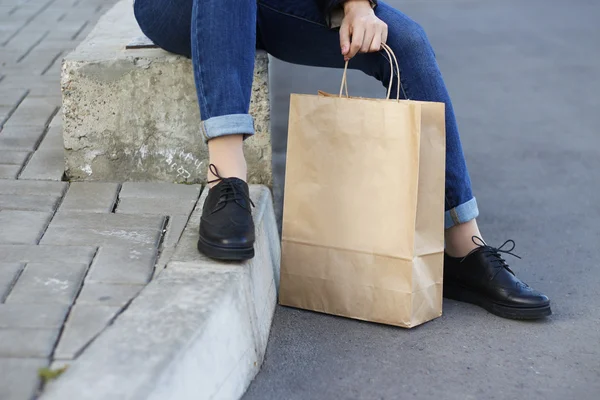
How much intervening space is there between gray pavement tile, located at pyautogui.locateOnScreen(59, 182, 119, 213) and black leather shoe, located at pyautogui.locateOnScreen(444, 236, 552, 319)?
0.98 metres

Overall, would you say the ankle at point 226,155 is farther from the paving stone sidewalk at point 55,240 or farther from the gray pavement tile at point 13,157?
the gray pavement tile at point 13,157

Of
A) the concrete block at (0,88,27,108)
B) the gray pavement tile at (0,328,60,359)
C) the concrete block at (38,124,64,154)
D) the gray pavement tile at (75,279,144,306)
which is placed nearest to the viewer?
the gray pavement tile at (0,328,60,359)

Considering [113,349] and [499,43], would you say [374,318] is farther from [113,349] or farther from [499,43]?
[499,43]

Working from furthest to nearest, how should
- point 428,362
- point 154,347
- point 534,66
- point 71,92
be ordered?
point 534,66, point 71,92, point 428,362, point 154,347

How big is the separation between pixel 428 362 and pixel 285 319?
0.41 metres

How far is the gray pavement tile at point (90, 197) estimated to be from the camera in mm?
2355

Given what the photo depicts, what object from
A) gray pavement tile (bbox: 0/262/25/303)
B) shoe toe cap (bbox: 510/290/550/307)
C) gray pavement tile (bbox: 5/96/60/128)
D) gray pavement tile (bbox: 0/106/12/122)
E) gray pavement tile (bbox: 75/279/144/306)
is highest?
gray pavement tile (bbox: 75/279/144/306)

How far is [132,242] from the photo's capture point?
2125 mm

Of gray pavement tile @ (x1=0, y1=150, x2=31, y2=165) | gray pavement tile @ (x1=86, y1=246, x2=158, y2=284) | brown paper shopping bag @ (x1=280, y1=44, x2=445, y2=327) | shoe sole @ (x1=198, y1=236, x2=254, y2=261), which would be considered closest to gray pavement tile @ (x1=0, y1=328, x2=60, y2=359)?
gray pavement tile @ (x1=86, y1=246, x2=158, y2=284)

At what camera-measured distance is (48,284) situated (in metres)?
1.88

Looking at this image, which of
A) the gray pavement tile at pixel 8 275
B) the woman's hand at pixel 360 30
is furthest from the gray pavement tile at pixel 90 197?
the woman's hand at pixel 360 30

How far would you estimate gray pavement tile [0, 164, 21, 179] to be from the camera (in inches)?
100

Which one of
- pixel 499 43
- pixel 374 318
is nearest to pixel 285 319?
pixel 374 318

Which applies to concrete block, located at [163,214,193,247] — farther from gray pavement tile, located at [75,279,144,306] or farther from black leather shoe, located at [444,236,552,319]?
black leather shoe, located at [444,236,552,319]
